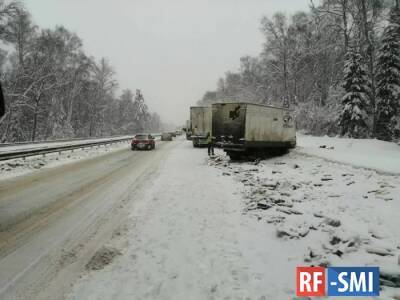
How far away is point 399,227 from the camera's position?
5.68m

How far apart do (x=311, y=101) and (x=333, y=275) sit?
41.1m

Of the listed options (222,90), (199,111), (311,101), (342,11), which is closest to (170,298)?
(199,111)

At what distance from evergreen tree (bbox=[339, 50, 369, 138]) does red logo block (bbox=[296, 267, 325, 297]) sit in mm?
27402

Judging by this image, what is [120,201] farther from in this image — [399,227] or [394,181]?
[394,181]

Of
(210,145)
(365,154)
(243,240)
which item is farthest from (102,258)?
(365,154)

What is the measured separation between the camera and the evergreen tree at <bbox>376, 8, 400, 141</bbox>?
27.2m

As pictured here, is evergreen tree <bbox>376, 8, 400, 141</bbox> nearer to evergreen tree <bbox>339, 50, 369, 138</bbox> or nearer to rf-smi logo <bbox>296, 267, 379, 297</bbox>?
evergreen tree <bbox>339, 50, 369, 138</bbox>

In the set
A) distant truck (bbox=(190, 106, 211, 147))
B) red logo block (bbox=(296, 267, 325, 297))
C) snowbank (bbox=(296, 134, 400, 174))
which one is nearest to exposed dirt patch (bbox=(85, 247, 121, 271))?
red logo block (bbox=(296, 267, 325, 297))

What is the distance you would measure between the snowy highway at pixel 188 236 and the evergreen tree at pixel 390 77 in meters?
21.0

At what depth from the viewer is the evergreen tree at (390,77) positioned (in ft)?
89.1

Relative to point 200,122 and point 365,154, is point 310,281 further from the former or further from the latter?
point 200,122

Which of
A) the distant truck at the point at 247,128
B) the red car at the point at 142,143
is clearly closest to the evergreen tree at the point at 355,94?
Result: the distant truck at the point at 247,128

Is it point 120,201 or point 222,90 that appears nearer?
point 120,201

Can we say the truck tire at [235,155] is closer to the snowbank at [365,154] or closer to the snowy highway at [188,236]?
the snowbank at [365,154]
